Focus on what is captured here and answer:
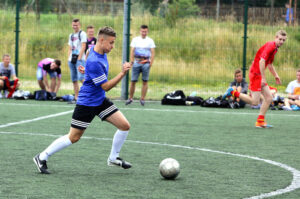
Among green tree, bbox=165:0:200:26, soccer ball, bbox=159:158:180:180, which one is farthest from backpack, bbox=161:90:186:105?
soccer ball, bbox=159:158:180:180

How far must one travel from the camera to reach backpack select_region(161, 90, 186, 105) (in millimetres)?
16266

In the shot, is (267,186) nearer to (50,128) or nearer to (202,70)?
(50,128)

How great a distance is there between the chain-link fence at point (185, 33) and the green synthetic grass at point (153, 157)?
3155 mm

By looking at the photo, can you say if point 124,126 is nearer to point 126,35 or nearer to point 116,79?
point 116,79

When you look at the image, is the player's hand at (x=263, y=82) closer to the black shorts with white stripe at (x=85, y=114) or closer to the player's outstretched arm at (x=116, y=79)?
the black shorts with white stripe at (x=85, y=114)

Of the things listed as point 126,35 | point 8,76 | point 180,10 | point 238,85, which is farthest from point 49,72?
point 238,85

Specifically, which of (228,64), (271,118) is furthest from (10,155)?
(228,64)

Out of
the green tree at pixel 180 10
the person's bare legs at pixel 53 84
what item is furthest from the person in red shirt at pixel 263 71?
the person's bare legs at pixel 53 84

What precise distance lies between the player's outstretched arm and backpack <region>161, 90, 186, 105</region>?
9.65 m

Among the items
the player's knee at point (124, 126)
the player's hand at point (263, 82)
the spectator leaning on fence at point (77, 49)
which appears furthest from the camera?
the spectator leaning on fence at point (77, 49)

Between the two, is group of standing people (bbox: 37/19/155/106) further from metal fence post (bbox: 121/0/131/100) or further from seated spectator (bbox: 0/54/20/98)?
seated spectator (bbox: 0/54/20/98)

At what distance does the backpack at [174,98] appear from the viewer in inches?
640

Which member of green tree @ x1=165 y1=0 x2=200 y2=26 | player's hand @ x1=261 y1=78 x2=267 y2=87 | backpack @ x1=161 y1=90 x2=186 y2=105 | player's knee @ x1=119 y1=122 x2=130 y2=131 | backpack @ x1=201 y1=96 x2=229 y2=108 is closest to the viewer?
player's knee @ x1=119 y1=122 x2=130 y2=131

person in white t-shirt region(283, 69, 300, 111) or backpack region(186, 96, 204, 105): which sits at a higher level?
person in white t-shirt region(283, 69, 300, 111)
